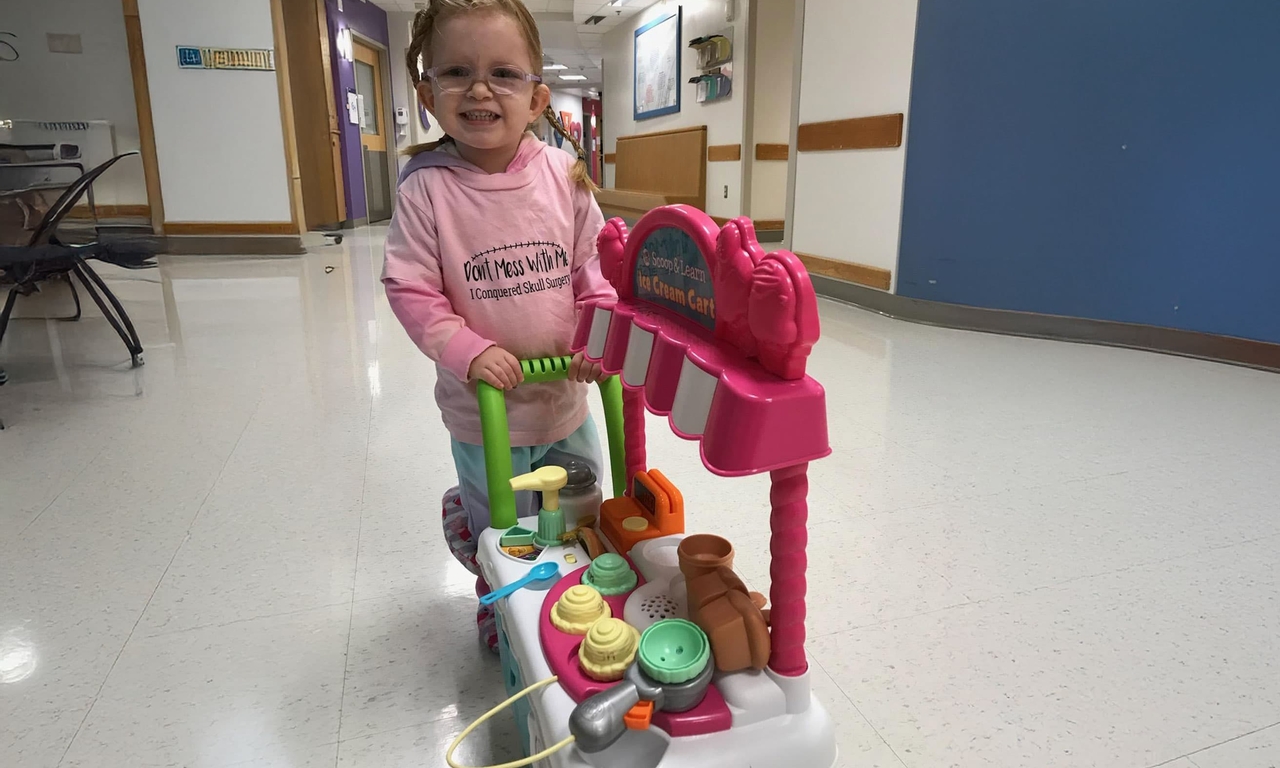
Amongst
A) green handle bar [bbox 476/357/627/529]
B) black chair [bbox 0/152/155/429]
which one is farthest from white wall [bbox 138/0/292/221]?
green handle bar [bbox 476/357/627/529]

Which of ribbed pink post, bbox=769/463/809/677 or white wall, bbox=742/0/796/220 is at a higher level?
white wall, bbox=742/0/796/220

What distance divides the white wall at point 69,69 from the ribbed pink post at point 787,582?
768 centimetres

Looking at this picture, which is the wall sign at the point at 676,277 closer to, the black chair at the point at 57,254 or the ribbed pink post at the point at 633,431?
the ribbed pink post at the point at 633,431

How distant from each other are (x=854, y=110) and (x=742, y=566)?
3.12m

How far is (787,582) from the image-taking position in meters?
0.64

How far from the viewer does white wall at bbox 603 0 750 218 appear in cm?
607

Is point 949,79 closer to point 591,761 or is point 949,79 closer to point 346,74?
point 591,761

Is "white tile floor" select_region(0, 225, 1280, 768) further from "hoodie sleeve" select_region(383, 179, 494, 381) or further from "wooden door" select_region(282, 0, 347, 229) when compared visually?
"wooden door" select_region(282, 0, 347, 229)

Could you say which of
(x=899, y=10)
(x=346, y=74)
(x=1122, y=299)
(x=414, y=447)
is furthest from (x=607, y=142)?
(x=414, y=447)

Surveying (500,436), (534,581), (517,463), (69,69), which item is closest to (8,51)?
(69,69)

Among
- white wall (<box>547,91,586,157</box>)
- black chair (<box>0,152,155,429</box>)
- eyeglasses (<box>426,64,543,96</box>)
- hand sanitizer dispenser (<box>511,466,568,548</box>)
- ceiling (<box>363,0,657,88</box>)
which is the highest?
white wall (<box>547,91,586,157</box>)

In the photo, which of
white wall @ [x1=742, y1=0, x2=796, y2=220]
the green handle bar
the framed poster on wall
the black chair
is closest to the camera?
the green handle bar

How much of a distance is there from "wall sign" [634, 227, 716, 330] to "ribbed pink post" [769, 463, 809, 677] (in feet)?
0.54

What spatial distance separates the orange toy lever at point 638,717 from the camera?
0.59 m
